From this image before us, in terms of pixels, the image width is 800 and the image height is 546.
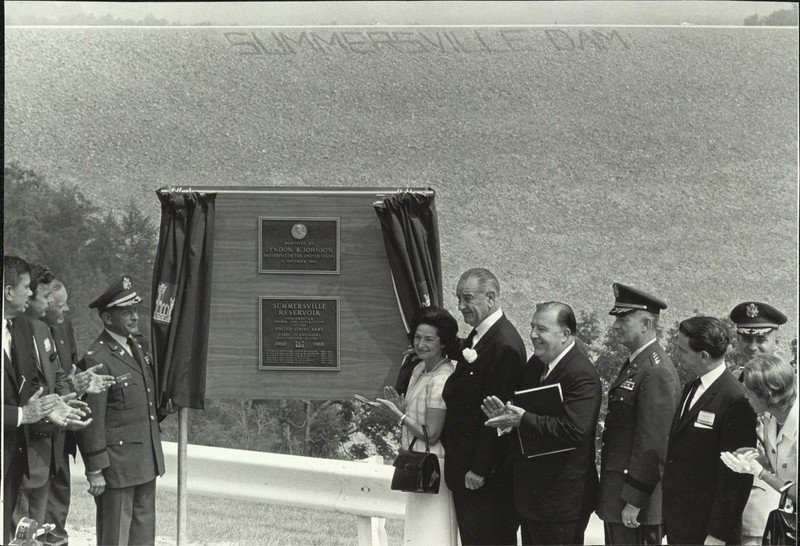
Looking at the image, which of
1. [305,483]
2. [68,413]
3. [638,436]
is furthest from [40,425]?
[638,436]

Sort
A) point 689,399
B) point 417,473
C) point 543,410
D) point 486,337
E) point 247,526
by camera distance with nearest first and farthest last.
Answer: point 689,399 < point 543,410 < point 417,473 < point 486,337 < point 247,526

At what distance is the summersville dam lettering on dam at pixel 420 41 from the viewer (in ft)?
24.5

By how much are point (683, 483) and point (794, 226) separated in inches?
159

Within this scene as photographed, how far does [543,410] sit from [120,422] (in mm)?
2183

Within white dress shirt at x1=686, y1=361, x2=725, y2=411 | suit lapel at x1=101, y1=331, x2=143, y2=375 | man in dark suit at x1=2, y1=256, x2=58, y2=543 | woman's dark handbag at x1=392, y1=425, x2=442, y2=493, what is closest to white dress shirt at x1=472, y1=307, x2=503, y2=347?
woman's dark handbag at x1=392, y1=425, x2=442, y2=493

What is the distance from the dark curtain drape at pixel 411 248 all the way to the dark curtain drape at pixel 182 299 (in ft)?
3.26

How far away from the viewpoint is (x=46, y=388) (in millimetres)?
4668

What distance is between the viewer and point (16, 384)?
4.50 m

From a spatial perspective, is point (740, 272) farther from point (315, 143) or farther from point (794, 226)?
point (315, 143)

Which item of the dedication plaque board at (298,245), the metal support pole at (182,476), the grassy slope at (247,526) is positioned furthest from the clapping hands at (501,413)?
the grassy slope at (247,526)

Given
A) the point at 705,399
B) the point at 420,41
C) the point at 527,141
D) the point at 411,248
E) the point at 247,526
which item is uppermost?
the point at 420,41

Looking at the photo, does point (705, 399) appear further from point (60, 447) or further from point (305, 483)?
point (60, 447)

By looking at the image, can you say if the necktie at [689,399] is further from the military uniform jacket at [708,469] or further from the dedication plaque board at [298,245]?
the dedication plaque board at [298,245]

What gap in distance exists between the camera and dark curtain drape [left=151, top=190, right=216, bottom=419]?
4973 millimetres
